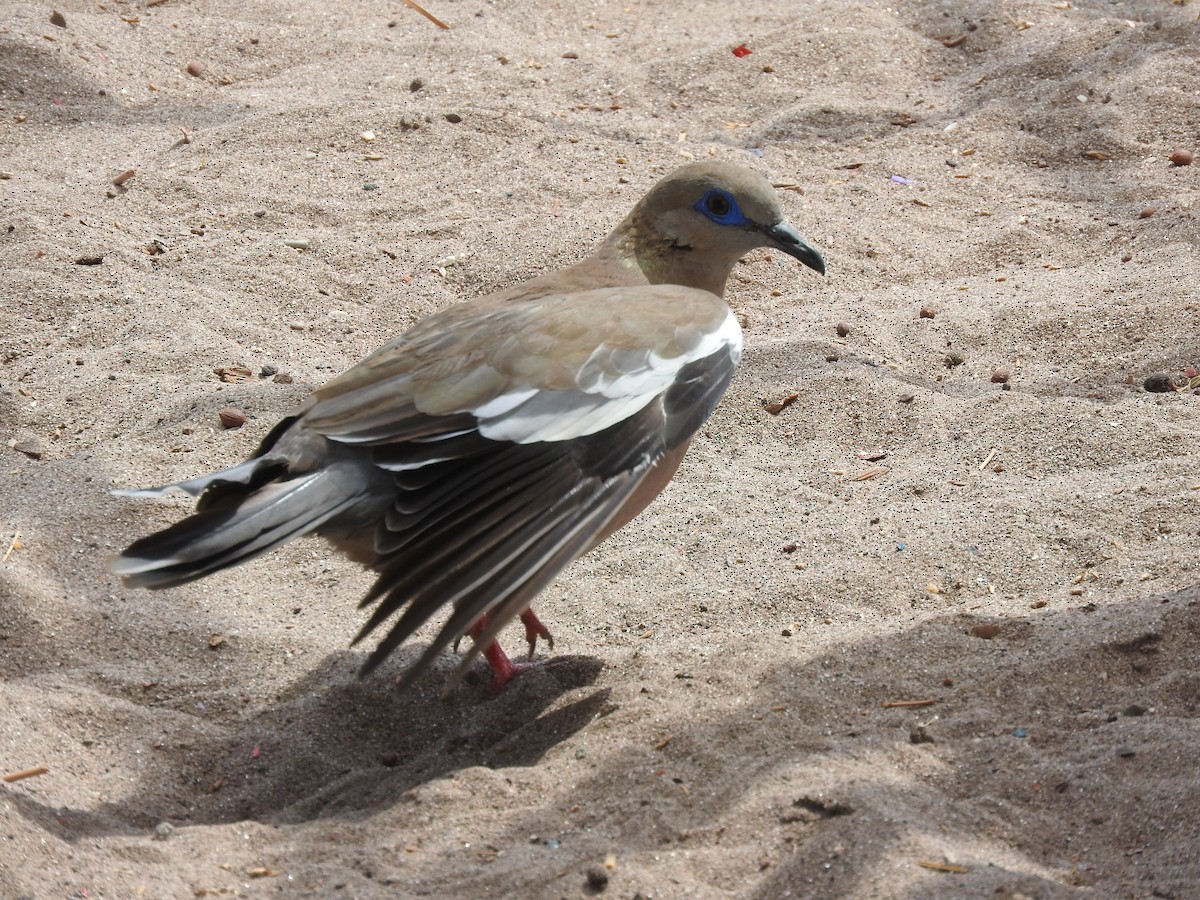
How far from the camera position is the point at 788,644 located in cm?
374

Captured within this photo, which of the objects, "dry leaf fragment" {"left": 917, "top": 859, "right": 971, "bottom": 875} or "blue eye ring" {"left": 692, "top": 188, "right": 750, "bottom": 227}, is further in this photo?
"blue eye ring" {"left": 692, "top": 188, "right": 750, "bottom": 227}

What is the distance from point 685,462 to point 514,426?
1759 mm

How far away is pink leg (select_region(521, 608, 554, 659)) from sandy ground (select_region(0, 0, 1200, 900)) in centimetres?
14

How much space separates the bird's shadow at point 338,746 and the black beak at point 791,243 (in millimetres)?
1522

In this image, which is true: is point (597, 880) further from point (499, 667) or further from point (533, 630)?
point (533, 630)

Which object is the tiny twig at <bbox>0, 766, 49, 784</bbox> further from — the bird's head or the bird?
the bird's head

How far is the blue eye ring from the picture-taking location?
4.32 metres

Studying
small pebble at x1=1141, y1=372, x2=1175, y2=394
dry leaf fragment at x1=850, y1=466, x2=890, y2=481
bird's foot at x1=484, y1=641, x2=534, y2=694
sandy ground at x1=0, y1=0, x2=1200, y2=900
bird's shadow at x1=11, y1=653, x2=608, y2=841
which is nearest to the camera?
sandy ground at x1=0, y1=0, x2=1200, y2=900

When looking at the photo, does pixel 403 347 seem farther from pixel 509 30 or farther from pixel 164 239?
pixel 509 30

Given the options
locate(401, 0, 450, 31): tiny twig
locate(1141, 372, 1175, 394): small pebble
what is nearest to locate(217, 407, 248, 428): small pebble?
locate(1141, 372, 1175, 394): small pebble

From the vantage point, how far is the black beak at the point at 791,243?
438cm

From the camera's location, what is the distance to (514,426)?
3264mm

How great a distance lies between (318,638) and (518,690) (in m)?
0.64

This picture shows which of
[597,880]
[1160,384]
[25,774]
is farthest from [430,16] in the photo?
[597,880]
